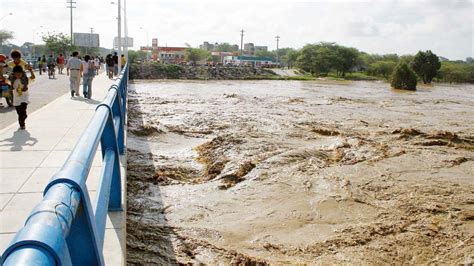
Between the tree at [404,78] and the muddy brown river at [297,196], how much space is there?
33.1 meters

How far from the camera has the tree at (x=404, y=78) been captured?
45.9 metres

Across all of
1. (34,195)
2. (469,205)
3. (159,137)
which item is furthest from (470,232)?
(159,137)

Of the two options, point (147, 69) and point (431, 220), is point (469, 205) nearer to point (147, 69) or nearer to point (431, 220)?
point (431, 220)

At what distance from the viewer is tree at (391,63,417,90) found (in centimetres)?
4594

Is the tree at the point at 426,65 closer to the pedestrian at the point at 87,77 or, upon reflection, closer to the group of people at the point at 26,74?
the group of people at the point at 26,74

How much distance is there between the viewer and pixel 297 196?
768cm

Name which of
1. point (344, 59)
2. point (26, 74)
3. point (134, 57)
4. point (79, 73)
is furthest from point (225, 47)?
point (26, 74)

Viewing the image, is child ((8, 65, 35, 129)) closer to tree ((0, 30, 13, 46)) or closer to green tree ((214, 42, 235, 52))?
tree ((0, 30, 13, 46))

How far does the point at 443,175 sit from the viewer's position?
9.52m

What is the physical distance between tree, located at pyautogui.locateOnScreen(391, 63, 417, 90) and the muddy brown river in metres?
33.1

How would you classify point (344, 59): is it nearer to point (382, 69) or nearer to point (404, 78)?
point (382, 69)

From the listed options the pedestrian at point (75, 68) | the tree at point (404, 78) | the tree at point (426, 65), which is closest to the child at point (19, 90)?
the pedestrian at point (75, 68)

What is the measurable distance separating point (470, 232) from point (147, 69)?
54.6 metres

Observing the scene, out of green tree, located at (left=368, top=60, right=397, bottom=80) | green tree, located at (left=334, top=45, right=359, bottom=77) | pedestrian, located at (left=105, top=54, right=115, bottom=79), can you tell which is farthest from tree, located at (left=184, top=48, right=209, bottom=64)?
pedestrian, located at (left=105, top=54, right=115, bottom=79)
